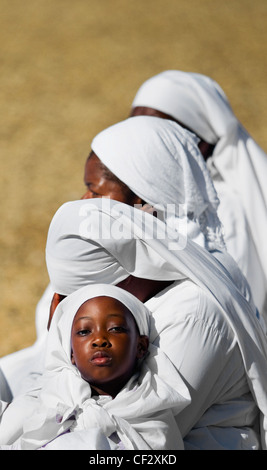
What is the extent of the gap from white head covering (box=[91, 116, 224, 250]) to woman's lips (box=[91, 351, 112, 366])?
2.54ft

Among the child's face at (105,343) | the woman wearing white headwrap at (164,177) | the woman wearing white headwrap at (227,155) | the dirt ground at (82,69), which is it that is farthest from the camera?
the dirt ground at (82,69)

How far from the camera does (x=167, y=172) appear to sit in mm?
3219

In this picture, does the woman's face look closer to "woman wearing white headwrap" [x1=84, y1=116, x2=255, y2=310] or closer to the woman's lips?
"woman wearing white headwrap" [x1=84, y1=116, x2=255, y2=310]

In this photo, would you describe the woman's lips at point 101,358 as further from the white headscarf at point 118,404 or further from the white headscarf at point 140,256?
the white headscarf at point 140,256

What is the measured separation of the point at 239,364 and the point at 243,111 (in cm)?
535

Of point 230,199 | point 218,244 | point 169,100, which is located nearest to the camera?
point 218,244

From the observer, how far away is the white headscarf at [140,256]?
2750 millimetres

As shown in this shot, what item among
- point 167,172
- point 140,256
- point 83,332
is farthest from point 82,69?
point 83,332

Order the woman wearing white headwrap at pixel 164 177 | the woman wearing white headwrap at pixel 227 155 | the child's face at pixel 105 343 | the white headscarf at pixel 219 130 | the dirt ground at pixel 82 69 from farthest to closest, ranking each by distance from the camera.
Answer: the dirt ground at pixel 82 69, the white headscarf at pixel 219 130, the woman wearing white headwrap at pixel 227 155, the woman wearing white headwrap at pixel 164 177, the child's face at pixel 105 343

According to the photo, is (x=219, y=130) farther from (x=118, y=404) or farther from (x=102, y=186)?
(x=118, y=404)

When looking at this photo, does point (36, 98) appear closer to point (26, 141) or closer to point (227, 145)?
point (26, 141)

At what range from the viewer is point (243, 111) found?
7922mm

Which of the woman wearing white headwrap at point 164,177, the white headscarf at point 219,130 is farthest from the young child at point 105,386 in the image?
the white headscarf at point 219,130
